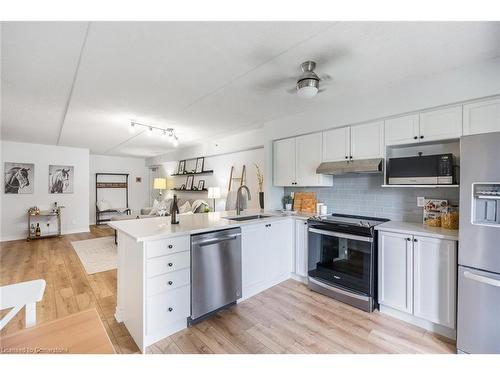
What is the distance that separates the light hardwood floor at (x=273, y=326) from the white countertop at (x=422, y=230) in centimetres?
88

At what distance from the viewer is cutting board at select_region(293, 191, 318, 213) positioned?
3.46 meters

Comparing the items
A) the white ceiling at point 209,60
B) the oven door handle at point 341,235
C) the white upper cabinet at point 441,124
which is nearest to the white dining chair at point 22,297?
the white ceiling at point 209,60

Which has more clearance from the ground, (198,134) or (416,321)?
(198,134)

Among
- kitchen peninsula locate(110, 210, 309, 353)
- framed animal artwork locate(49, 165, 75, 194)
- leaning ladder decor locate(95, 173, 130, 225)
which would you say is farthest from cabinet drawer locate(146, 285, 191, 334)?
leaning ladder decor locate(95, 173, 130, 225)

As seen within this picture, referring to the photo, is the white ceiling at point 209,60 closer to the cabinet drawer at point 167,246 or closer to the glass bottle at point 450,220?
the glass bottle at point 450,220

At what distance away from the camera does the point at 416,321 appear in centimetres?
215

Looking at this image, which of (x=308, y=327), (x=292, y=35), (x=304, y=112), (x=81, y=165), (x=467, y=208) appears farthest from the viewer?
(x=81, y=165)

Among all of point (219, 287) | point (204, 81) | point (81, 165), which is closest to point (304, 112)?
point (204, 81)

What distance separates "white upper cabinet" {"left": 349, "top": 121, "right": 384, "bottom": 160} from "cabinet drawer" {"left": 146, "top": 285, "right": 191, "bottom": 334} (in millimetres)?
2396

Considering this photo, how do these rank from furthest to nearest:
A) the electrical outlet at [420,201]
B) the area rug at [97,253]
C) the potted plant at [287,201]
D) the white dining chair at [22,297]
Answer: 1. the area rug at [97,253]
2. the potted plant at [287,201]
3. the electrical outlet at [420,201]
4. the white dining chair at [22,297]

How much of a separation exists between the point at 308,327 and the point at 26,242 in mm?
6523

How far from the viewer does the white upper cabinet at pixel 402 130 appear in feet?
7.68

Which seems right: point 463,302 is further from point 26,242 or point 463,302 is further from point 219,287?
point 26,242
